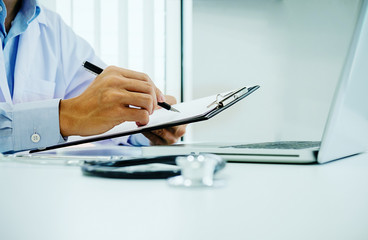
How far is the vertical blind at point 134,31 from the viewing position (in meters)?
1.75

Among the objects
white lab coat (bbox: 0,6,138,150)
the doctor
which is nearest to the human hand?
the doctor

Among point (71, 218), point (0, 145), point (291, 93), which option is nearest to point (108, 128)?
point (0, 145)

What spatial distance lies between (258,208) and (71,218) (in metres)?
0.12

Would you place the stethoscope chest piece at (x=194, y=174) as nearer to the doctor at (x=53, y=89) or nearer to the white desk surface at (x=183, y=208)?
the white desk surface at (x=183, y=208)

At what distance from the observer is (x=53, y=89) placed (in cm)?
118

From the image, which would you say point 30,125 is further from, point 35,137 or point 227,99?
point 227,99

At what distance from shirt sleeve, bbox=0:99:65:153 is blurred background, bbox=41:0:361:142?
102cm

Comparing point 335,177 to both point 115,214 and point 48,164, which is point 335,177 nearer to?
point 115,214

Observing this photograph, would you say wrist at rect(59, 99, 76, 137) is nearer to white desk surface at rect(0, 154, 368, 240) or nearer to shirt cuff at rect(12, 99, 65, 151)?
shirt cuff at rect(12, 99, 65, 151)

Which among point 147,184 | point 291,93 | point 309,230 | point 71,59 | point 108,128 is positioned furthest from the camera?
point 291,93

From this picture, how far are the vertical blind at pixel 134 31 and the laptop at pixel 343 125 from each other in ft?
4.38

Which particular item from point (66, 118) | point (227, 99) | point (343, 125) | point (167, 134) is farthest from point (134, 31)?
point (343, 125)

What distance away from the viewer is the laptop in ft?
1.31

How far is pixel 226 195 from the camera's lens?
27 centimetres
